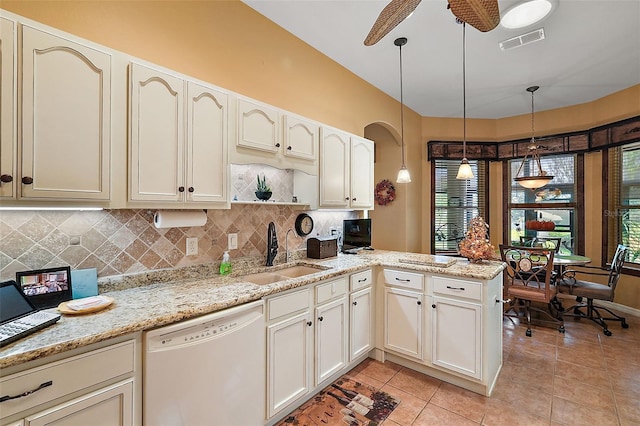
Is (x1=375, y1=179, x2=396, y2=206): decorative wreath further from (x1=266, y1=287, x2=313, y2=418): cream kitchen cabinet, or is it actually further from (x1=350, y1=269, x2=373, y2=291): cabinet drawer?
(x1=266, y1=287, x2=313, y2=418): cream kitchen cabinet

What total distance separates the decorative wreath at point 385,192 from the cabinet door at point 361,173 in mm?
1345

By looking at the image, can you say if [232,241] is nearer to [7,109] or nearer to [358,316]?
[358,316]

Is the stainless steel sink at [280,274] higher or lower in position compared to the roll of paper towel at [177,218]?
lower

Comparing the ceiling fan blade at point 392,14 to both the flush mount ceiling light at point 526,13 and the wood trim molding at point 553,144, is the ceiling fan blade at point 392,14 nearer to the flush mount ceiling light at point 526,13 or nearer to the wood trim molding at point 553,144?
the flush mount ceiling light at point 526,13

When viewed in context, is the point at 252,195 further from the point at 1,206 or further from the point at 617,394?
the point at 617,394

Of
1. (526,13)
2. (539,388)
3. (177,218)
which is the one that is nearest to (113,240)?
(177,218)

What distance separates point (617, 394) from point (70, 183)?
12.8 ft

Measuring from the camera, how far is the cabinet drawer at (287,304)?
6.07 ft

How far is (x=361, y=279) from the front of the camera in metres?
2.61

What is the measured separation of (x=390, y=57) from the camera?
10.6ft

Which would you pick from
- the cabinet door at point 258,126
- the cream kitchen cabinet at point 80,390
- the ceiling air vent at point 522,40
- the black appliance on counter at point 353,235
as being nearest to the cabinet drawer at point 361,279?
A: the black appliance on counter at point 353,235

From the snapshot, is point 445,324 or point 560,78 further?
point 560,78

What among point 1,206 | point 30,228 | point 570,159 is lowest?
point 30,228

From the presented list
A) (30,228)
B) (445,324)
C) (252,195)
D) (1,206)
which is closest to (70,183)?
(1,206)
